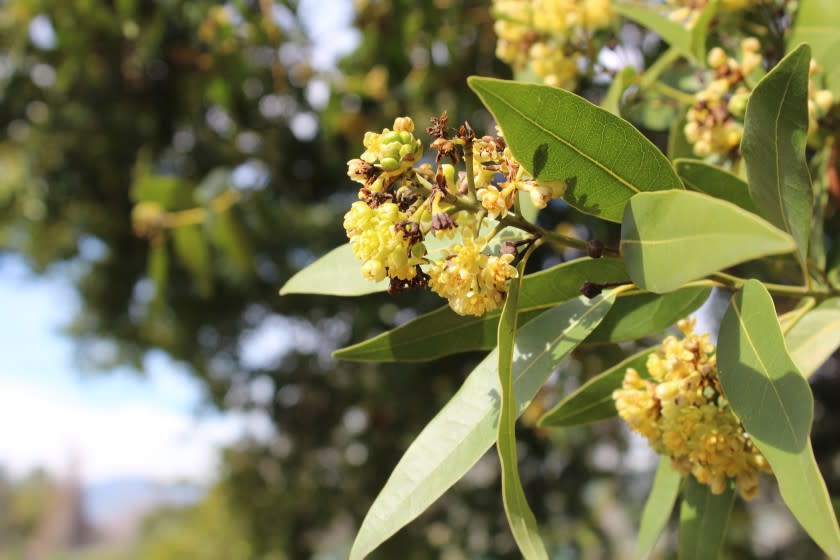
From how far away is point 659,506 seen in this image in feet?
3.92

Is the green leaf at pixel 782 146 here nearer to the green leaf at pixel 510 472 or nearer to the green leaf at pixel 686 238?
the green leaf at pixel 686 238

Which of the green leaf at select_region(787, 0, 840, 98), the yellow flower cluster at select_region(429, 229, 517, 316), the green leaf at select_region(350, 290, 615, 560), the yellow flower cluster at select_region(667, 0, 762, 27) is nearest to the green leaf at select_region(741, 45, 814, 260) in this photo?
the green leaf at select_region(350, 290, 615, 560)

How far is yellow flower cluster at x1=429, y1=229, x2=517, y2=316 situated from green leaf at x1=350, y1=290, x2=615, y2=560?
0.09m

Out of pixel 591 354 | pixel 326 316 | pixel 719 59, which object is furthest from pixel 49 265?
pixel 719 59

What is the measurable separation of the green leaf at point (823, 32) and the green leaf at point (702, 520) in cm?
72

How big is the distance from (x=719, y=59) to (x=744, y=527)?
4.17 meters

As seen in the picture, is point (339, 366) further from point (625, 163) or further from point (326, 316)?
point (625, 163)

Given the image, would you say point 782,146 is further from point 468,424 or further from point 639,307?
point 468,424

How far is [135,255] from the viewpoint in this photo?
422 cm

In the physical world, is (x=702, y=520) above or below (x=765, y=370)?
below

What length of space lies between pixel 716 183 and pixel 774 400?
0.42 meters

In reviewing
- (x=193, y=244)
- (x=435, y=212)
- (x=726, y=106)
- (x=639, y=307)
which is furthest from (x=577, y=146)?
(x=193, y=244)

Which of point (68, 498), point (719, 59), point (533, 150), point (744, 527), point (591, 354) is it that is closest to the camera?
point (533, 150)

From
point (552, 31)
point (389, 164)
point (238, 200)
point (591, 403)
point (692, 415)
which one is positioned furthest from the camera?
point (238, 200)
